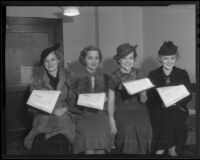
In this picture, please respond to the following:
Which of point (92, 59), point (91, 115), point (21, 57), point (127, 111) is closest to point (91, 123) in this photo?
point (91, 115)

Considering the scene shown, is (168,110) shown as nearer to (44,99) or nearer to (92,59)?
(92,59)

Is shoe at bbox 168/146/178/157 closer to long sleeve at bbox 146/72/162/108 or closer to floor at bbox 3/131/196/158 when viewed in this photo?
floor at bbox 3/131/196/158

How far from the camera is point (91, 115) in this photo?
5.01 feet

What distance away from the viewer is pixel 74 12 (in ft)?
4.99

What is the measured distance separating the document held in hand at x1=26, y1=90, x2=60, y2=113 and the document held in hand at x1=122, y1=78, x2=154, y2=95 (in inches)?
11.4

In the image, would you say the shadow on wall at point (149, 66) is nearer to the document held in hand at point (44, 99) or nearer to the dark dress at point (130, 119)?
the dark dress at point (130, 119)

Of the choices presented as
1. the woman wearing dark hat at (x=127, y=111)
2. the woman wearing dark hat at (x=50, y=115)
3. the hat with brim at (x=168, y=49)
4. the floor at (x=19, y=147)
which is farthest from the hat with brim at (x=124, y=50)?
the floor at (x=19, y=147)

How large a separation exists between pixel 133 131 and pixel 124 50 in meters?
0.33

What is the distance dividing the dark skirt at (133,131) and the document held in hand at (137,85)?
0.05 meters

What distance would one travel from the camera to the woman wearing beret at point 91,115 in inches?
59.3

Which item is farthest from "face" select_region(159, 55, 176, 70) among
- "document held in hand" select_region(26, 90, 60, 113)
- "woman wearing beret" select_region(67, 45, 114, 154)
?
"document held in hand" select_region(26, 90, 60, 113)

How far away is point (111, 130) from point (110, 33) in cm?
40

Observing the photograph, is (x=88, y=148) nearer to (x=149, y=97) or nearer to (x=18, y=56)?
(x=149, y=97)

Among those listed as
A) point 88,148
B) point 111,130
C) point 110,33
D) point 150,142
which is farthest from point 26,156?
point 110,33
